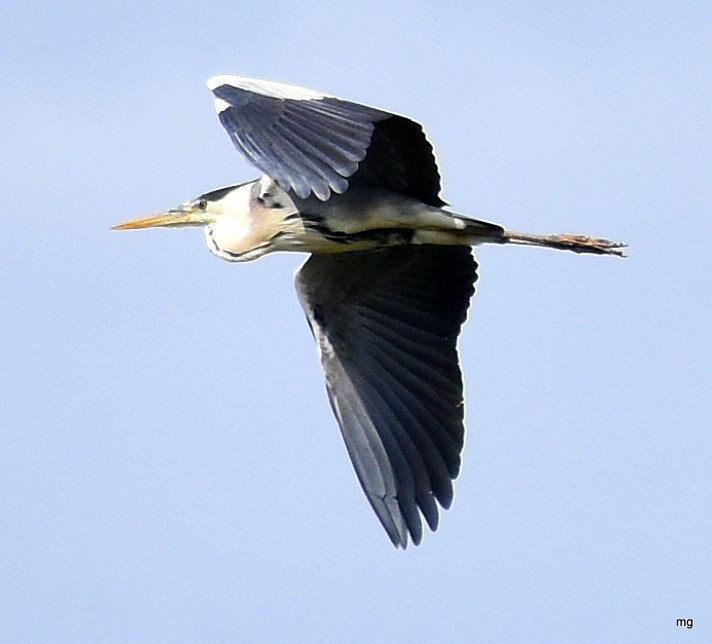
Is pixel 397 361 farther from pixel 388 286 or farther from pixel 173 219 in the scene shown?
pixel 173 219

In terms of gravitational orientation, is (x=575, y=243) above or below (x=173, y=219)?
below

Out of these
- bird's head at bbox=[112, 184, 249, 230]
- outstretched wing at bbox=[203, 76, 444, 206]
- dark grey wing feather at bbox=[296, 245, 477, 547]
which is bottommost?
dark grey wing feather at bbox=[296, 245, 477, 547]

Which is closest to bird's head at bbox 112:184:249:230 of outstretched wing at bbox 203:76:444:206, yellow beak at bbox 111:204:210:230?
yellow beak at bbox 111:204:210:230

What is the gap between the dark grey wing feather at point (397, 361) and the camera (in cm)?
712

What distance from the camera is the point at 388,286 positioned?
7.36 metres

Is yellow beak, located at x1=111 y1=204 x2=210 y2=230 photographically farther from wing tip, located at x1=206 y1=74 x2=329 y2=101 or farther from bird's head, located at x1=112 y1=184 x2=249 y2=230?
wing tip, located at x1=206 y1=74 x2=329 y2=101

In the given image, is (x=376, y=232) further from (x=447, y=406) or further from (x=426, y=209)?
(x=447, y=406)

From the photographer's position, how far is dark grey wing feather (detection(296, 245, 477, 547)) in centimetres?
712

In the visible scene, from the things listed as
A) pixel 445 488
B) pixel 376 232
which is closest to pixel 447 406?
pixel 445 488

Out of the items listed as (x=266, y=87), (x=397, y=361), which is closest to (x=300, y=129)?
(x=266, y=87)

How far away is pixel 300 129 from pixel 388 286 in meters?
1.63

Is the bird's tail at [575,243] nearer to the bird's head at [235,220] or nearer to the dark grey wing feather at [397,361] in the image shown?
the dark grey wing feather at [397,361]

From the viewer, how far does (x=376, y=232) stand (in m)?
6.96

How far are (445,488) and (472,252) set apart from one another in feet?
3.01
